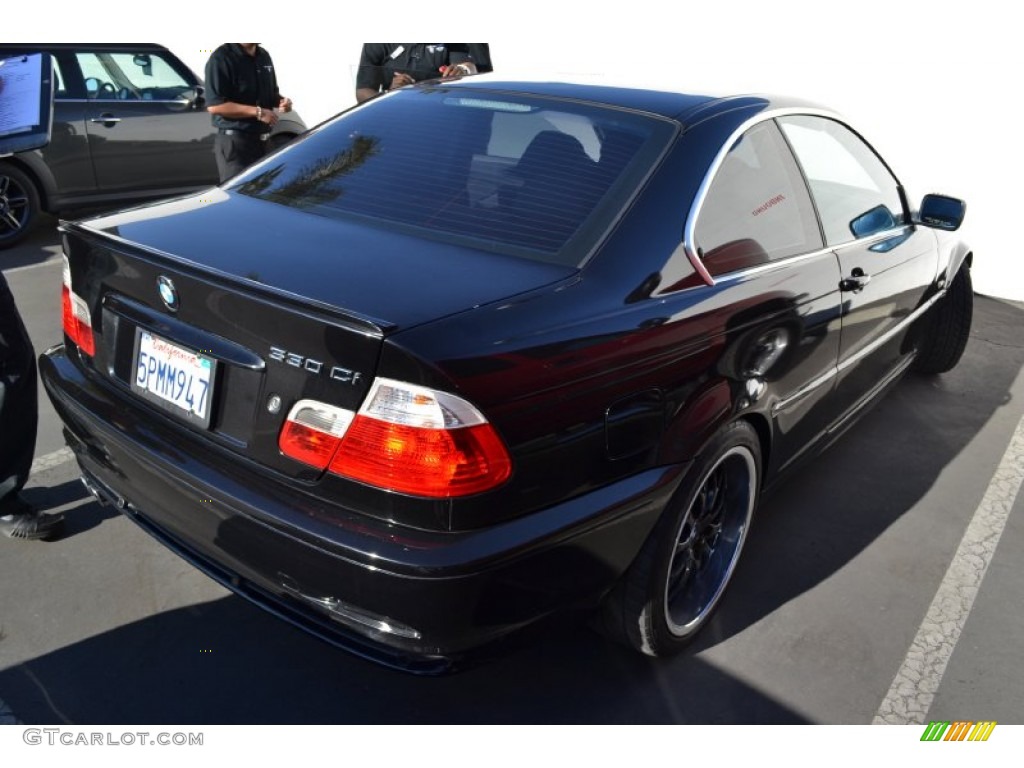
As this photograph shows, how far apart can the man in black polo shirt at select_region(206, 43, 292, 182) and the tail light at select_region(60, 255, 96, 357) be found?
10.0ft

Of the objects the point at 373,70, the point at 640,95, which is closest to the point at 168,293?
the point at 640,95

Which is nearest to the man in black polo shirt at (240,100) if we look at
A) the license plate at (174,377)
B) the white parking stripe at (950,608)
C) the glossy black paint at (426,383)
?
the glossy black paint at (426,383)

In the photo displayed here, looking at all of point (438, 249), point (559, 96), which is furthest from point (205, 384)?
point (559, 96)

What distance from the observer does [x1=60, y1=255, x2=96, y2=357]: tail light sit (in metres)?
2.53

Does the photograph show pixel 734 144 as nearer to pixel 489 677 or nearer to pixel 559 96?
pixel 559 96

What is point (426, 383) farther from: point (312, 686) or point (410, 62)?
point (410, 62)

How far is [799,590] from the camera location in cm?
306

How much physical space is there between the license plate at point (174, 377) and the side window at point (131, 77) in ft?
18.7

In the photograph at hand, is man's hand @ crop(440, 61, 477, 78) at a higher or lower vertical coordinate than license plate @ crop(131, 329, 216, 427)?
higher

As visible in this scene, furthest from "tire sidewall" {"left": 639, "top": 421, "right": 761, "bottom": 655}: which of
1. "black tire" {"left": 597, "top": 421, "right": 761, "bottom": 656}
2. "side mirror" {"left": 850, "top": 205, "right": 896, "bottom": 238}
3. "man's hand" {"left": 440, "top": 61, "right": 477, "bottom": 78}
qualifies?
"man's hand" {"left": 440, "top": 61, "right": 477, "bottom": 78}

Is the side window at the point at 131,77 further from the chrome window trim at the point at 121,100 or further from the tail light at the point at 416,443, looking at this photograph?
the tail light at the point at 416,443

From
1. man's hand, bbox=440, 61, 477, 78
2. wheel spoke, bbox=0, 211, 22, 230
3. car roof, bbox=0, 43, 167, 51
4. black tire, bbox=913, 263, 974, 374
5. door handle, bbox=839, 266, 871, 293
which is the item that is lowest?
wheel spoke, bbox=0, 211, 22, 230

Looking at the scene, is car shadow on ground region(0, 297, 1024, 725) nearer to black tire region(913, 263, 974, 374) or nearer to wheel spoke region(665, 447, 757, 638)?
wheel spoke region(665, 447, 757, 638)

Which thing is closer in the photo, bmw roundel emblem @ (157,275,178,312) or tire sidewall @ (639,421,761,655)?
bmw roundel emblem @ (157,275,178,312)
